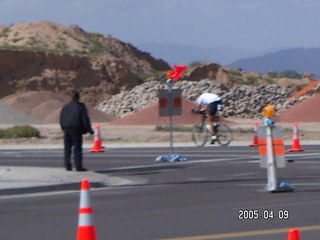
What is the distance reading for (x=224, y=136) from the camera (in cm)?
2761

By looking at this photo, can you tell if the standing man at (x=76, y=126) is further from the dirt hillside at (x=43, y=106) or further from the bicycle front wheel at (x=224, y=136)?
the dirt hillside at (x=43, y=106)

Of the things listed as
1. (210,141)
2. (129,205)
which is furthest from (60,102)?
(129,205)

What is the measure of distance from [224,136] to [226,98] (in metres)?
33.5

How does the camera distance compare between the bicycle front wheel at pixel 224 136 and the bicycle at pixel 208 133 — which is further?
the bicycle front wheel at pixel 224 136

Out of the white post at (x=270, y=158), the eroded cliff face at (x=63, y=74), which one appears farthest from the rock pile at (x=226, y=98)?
the white post at (x=270, y=158)

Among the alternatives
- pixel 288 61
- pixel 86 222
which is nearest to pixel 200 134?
pixel 86 222

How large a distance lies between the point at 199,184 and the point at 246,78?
250 feet

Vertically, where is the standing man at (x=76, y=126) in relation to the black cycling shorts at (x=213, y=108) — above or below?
below

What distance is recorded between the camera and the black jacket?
1853cm

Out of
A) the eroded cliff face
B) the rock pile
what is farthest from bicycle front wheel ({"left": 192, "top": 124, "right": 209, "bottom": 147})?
the eroded cliff face

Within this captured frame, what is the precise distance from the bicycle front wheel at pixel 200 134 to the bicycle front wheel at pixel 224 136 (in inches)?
15.9

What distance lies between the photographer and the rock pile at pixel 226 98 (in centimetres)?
6053

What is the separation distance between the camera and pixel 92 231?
28.8 ft

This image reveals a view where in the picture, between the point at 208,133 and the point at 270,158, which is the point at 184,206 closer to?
the point at 270,158
